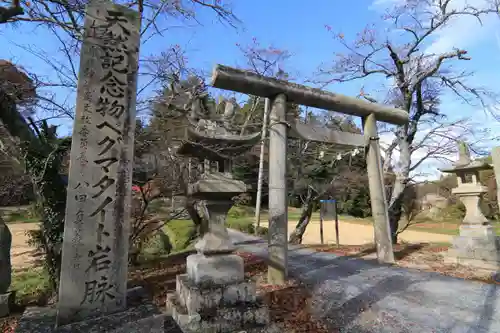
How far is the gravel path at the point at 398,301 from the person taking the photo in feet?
12.3

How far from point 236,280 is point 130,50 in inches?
123

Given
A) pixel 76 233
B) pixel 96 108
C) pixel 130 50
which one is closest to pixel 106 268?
pixel 76 233

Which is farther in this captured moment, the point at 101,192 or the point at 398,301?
the point at 398,301

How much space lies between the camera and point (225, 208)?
4.12 meters

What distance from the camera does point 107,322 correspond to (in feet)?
6.61

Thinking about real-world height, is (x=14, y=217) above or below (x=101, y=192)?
below

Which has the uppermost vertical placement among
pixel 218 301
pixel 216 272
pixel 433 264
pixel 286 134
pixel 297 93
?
pixel 297 93

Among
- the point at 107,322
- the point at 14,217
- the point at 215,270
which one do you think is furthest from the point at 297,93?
the point at 14,217

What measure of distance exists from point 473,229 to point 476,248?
515 mm

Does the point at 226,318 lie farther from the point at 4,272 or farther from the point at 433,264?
the point at 433,264

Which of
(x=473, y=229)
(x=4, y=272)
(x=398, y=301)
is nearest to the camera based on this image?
(x=398, y=301)

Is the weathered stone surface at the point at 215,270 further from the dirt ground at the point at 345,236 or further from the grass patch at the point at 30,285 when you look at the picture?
the dirt ground at the point at 345,236

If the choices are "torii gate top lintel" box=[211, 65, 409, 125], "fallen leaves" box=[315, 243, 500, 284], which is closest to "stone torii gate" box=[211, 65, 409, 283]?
"torii gate top lintel" box=[211, 65, 409, 125]

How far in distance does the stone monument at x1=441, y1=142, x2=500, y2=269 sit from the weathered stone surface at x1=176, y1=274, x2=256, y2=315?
645cm
